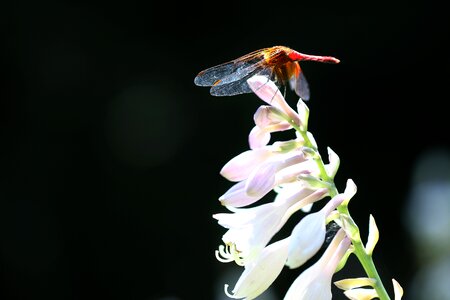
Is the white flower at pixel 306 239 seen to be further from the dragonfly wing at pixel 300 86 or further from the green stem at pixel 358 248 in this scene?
the dragonfly wing at pixel 300 86

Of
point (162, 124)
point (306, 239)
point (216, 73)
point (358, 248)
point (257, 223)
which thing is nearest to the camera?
point (306, 239)

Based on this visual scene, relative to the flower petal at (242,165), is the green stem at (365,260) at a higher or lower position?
lower

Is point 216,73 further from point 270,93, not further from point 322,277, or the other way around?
point 322,277

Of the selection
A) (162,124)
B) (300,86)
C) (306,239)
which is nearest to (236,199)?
(306,239)

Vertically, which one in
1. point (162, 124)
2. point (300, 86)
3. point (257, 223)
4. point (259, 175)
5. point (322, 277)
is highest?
point (300, 86)

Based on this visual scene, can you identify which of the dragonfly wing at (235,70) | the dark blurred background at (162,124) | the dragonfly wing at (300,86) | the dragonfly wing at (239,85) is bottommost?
→ the dark blurred background at (162,124)

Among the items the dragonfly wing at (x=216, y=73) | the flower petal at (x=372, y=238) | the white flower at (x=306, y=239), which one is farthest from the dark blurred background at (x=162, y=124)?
the white flower at (x=306, y=239)
